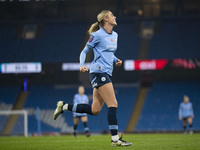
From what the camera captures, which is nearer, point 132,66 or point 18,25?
point 132,66

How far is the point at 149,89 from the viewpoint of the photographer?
95.3 feet

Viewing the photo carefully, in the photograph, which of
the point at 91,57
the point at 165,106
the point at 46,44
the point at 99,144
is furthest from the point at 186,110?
the point at 99,144

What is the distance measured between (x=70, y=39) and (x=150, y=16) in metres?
6.07

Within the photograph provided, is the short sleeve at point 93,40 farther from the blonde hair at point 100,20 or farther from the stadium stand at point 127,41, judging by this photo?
the stadium stand at point 127,41

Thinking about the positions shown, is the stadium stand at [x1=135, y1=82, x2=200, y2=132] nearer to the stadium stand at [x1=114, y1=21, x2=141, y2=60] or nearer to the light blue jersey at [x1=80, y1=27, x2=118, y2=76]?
the stadium stand at [x1=114, y1=21, x2=141, y2=60]

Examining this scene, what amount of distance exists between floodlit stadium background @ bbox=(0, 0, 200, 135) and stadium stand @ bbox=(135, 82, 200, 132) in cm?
6

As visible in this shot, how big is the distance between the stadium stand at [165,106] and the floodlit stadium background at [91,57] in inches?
2.4

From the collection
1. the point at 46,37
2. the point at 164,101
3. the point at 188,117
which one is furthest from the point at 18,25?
the point at 188,117

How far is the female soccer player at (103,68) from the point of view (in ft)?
25.7

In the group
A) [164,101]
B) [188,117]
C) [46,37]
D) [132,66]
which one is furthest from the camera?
[46,37]

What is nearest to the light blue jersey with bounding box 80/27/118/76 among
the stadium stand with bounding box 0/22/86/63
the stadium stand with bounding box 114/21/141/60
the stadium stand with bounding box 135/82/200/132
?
the stadium stand with bounding box 135/82/200/132

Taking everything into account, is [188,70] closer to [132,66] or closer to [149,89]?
[149,89]

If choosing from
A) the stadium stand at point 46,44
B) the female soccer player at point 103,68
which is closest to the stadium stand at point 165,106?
the stadium stand at point 46,44

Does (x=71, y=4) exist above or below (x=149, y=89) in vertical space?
above
